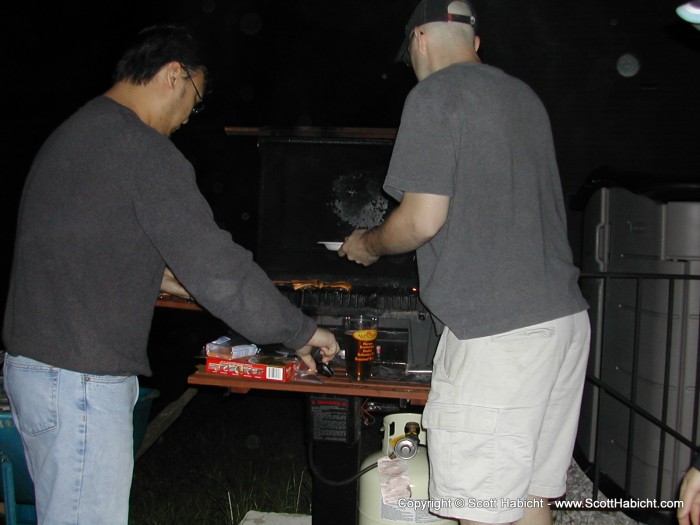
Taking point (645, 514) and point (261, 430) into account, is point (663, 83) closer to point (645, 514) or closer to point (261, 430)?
point (645, 514)

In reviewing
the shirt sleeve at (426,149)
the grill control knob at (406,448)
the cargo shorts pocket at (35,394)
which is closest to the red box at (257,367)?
the grill control knob at (406,448)

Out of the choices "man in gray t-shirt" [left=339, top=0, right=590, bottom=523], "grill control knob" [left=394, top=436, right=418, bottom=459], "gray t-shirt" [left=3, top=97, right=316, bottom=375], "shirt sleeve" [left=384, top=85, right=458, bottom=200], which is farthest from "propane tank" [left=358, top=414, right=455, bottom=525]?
"gray t-shirt" [left=3, top=97, right=316, bottom=375]

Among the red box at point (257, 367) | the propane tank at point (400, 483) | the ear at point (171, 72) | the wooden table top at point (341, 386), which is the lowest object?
the propane tank at point (400, 483)

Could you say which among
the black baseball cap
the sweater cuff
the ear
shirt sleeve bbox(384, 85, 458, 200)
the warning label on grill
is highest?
the black baseball cap

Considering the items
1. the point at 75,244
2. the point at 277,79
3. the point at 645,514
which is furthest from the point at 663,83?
the point at 75,244

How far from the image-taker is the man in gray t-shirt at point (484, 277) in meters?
1.55

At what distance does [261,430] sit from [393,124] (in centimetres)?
289

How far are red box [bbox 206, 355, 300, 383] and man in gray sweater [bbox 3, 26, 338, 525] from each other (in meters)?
0.56

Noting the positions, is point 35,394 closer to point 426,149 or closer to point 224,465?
point 426,149

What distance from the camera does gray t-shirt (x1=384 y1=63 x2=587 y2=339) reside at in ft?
5.08

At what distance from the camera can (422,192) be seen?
5.10ft

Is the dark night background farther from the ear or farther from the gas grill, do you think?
the ear

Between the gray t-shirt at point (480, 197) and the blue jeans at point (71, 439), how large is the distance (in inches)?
39.1

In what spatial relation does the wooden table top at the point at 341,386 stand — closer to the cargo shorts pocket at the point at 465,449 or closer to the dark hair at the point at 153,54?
the cargo shorts pocket at the point at 465,449
